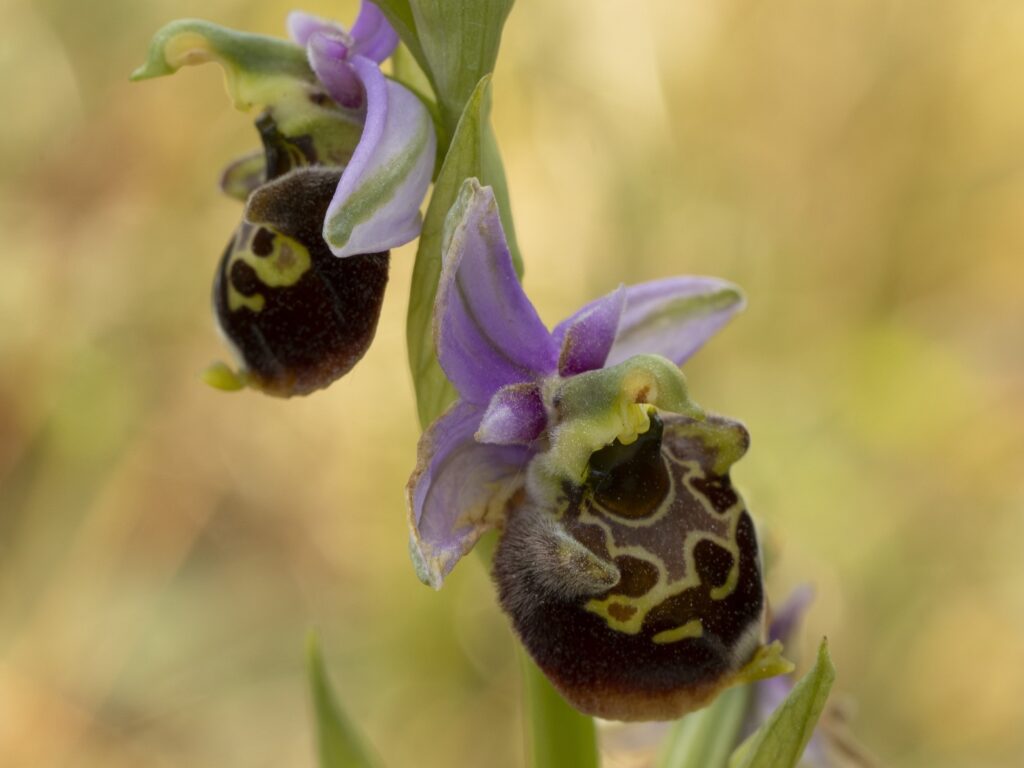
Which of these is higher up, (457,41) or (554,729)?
(457,41)

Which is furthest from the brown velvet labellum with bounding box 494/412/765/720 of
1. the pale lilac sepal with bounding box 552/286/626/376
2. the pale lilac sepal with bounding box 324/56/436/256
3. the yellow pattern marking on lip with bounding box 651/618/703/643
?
the pale lilac sepal with bounding box 324/56/436/256

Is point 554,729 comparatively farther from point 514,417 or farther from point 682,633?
point 514,417

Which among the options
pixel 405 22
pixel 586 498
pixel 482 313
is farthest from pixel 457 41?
pixel 586 498

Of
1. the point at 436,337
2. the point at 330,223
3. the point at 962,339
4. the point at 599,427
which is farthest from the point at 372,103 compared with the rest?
the point at 962,339

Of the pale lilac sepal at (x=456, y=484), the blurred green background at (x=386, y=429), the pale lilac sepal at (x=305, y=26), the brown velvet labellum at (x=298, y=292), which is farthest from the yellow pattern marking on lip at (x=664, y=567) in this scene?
the blurred green background at (x=386, y=429)

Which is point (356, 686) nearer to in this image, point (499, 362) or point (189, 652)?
point (189, 652)

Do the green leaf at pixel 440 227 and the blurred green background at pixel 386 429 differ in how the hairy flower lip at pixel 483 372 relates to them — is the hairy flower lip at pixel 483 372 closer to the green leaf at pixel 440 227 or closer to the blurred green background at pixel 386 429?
the green leaf at pixel 440 227

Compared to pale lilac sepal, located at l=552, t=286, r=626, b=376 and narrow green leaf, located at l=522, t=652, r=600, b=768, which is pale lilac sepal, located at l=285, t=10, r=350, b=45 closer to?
pale lilac sepal, located at l=552, t=286, r=626, b=376
